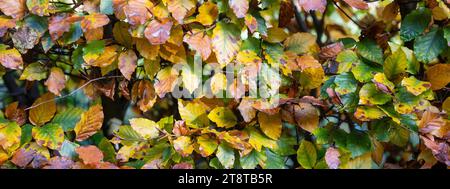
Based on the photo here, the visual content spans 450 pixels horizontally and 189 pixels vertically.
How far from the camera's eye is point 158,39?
1.27 metres

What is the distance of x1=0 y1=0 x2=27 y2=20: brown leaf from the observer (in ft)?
4.35

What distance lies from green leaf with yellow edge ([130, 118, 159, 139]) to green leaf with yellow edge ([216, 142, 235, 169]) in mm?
178

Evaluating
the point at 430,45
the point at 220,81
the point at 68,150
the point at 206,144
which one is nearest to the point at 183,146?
the point at 206,144

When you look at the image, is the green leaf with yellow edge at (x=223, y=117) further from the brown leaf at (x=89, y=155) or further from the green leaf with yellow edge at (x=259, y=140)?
the brown leaf at (x=89, y=155)

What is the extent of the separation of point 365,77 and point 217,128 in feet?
1.41

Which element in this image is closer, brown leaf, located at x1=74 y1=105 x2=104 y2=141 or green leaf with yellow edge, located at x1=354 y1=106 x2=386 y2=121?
green leaf with yellow edge, located at x1=354 y1=106 x2=386 y2=121

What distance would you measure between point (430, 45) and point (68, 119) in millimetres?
1022

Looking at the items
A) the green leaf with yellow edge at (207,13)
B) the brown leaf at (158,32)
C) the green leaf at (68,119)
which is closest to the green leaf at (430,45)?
the green leaf with yellow edge at (207,13)

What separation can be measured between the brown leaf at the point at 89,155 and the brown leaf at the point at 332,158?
1.93ft

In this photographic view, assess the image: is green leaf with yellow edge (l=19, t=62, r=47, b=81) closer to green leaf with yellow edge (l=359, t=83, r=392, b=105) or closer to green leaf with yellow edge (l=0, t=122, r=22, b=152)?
green leaf with yellow edge (l=0, t=122, r=22, b=152)

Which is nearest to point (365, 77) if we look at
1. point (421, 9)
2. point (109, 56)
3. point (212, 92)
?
point (421, 9)

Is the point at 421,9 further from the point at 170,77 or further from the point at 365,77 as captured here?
the point at 170,77

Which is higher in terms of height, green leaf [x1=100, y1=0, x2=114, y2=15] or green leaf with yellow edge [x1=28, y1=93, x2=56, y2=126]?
green leaf [x1=100, y1=0, x2=114, y2=15]

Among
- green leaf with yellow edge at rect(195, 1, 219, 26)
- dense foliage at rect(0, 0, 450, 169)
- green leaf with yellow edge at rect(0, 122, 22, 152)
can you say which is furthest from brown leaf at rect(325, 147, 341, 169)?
green leaf with yellow edge at rect(0, 122, 22, 152)
